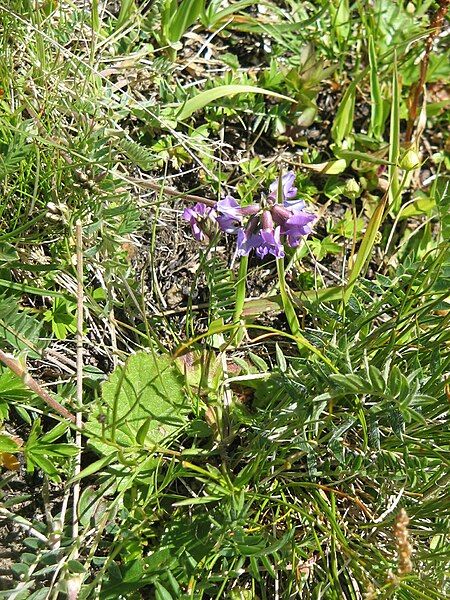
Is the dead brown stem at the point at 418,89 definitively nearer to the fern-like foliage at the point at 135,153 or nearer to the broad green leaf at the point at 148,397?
the fern-like foliage at the point at 135,153

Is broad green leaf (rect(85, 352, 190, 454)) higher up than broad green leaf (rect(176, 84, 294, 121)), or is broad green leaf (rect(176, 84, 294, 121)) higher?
broad green leaf (rect(176, 84, 294, 121))

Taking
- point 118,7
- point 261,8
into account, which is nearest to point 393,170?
point 261,8

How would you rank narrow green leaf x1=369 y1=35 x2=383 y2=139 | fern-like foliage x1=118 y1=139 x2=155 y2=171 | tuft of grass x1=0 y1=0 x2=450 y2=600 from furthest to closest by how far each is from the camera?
narrow green leaf x1=369 y1=35 x2=383 y2=139, fern-like foliage x1=118 y1=139 x2=155 y2=171, tuft of grass x1=0 y1=0 x2=450 y2=600

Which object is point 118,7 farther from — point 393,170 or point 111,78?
point 393,170

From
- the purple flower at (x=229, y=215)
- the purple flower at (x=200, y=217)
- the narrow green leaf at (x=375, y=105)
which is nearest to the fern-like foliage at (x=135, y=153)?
the purple flower at (x=200, y=217)

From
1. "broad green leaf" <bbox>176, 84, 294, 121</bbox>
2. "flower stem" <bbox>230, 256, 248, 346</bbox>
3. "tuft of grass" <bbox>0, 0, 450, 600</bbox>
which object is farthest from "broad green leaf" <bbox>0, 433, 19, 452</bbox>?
"broad green leaf" <bbox>176, 84, 294, 121</bbox>

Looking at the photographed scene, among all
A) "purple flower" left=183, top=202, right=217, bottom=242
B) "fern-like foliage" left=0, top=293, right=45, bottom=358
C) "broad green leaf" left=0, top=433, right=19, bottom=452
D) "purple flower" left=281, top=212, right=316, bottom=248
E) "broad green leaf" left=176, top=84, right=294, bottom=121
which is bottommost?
"broad green leaf" left=0, top=433, right=19, bottom=452

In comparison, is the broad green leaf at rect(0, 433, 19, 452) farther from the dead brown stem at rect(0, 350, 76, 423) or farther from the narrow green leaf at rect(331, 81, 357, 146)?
the narrow green leaf at rect(331, 81, 357, 146)
